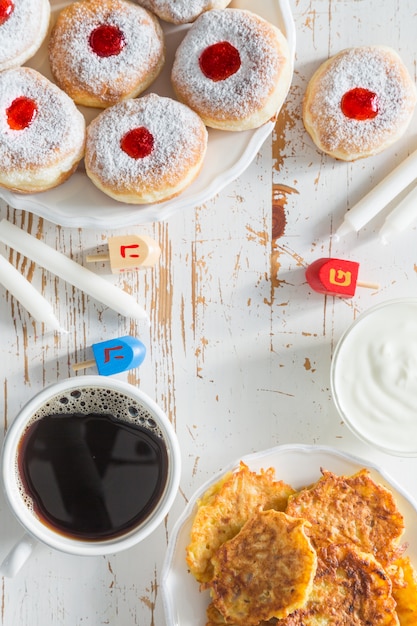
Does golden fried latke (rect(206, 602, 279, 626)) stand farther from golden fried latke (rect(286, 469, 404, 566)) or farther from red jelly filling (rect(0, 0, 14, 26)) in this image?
red jelly filling (rect(0, 0, 14, 26))

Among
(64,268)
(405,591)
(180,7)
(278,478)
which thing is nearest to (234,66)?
(180,7)

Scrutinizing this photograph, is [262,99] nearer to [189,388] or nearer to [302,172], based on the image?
[302,172]

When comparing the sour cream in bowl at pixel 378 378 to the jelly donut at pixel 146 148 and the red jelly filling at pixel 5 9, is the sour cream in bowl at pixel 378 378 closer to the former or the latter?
the jelly donut at pixel 146 148

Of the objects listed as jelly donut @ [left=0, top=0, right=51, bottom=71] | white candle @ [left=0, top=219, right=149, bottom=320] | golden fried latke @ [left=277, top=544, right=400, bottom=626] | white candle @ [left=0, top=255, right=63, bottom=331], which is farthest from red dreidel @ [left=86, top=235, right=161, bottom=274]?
golden fried latke @ [left=277, top=544, right=400, bottom=626]

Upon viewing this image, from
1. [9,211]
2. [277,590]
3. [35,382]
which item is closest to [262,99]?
[9,211]

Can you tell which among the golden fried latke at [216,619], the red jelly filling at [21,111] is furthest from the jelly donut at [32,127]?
the golden fried latke at [216,619]

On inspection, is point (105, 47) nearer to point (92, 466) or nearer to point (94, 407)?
point (94, 407)
